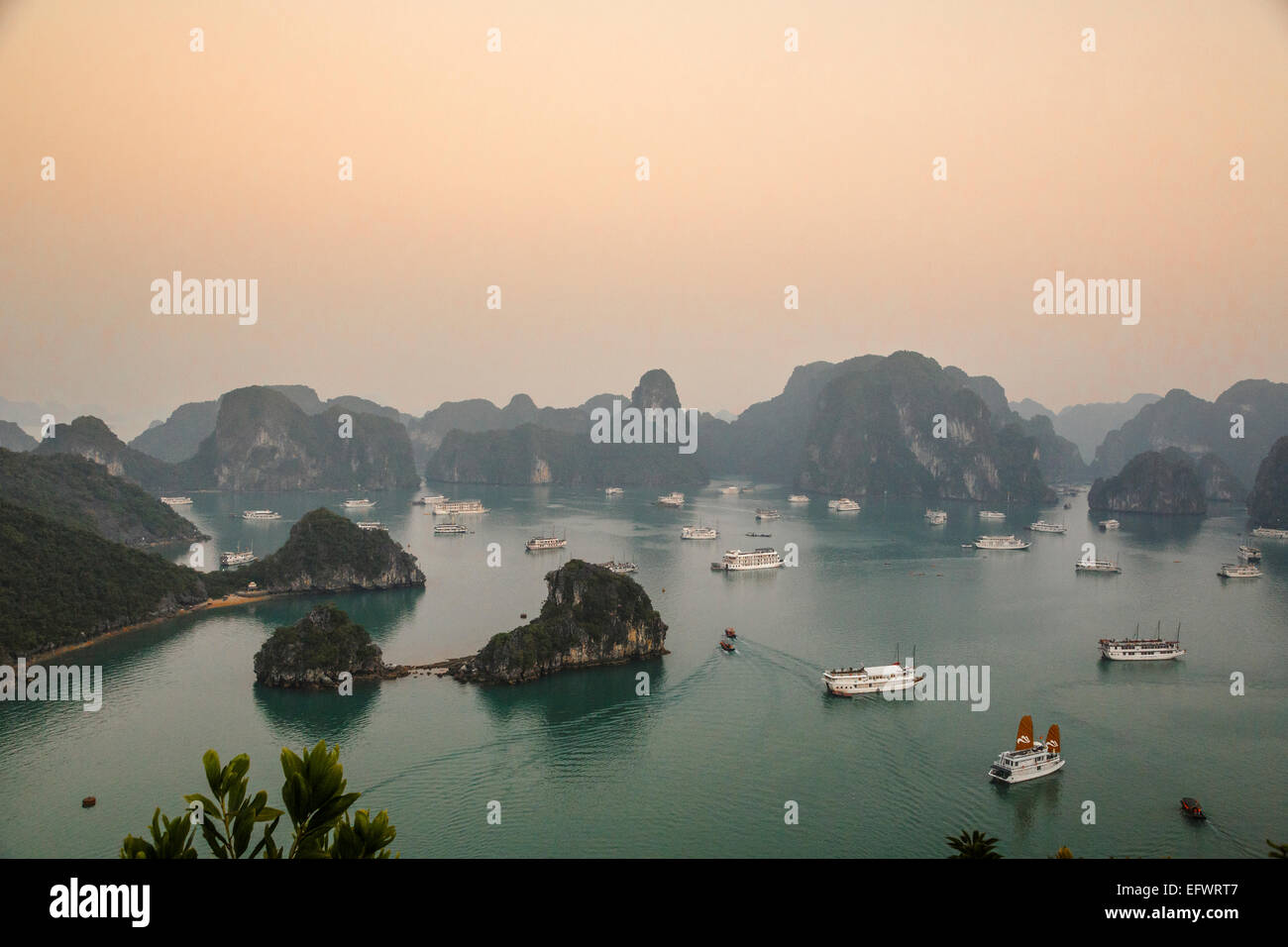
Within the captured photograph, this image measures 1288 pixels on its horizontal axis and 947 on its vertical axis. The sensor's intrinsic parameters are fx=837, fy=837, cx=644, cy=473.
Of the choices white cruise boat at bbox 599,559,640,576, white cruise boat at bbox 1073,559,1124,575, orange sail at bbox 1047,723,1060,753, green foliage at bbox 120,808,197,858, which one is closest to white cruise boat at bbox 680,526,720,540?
white cruise boat at bbox 599,559,640,576

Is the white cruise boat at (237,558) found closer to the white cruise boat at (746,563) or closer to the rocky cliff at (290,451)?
the white cruise boat at (746,563)

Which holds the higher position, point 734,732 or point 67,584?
point 67,584

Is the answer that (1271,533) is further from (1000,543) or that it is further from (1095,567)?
(1095,567)

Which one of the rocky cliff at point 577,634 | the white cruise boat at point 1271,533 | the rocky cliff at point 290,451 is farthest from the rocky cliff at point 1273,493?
the rocky cliff at point 290,451

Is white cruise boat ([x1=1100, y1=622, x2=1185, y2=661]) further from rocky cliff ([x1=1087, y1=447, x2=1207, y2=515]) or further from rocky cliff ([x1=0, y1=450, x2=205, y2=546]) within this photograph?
rocky cliff ([x1=1087, y1=447, x2=1207, y2=515])

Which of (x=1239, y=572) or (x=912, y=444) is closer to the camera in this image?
(x=1239, y=572)

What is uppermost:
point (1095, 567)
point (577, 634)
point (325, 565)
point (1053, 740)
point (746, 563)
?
point (325, 565)

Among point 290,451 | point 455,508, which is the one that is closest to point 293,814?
point 455,508
